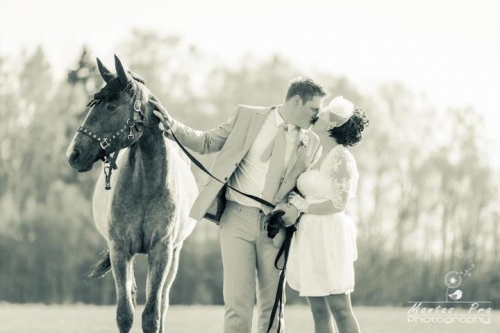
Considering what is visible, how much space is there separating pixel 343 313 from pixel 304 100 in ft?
5.47

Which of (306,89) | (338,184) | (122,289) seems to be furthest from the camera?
(122,289)

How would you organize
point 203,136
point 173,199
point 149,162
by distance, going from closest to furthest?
point 203,136 < point 149,162 < point 173,199

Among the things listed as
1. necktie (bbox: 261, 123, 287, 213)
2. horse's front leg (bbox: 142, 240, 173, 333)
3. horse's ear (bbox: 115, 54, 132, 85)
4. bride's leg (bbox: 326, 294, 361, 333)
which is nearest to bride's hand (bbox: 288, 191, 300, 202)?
necktie (bbox: 261, 123, 287, 213)

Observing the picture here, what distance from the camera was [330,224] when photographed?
6.44 m

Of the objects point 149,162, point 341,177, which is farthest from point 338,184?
point 149,162

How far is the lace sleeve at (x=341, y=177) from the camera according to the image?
6406 mm

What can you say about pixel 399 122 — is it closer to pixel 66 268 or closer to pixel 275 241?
pixel 66 268

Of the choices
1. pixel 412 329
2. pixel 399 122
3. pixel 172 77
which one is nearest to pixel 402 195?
pixel 399 122

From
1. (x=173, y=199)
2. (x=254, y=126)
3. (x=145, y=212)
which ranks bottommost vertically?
(x=145, y=212)

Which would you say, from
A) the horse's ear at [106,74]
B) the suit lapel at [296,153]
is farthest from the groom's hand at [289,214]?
the horse's ear at [106,74]

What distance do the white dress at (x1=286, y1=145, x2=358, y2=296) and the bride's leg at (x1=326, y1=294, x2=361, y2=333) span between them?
0.23 ft

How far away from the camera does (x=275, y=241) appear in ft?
21.8

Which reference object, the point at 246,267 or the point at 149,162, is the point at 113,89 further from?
the point at 246,267

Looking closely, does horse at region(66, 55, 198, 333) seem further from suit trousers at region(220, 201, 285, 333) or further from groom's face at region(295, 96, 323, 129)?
groom's face at region(295, 96, 323, 129)
